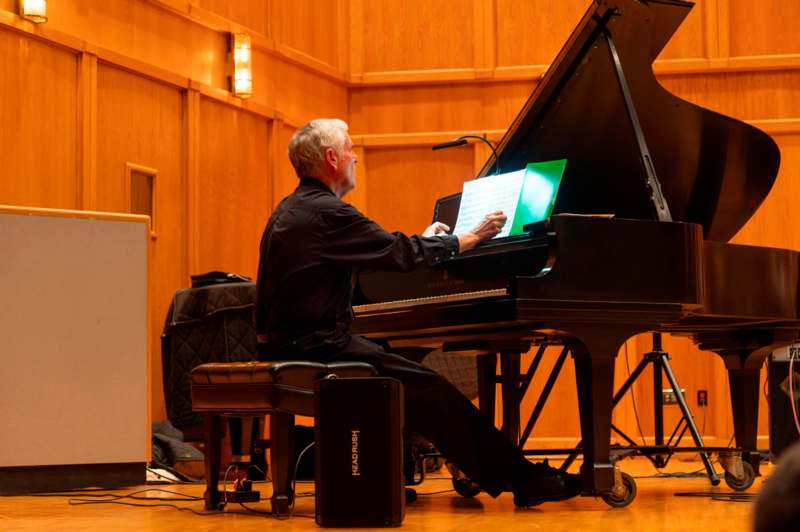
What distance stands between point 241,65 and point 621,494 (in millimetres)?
4191

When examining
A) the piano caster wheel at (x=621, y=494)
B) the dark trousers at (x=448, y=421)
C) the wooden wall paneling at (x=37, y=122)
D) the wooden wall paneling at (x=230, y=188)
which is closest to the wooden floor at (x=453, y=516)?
the piano caster wheel at (x=621, y=494)

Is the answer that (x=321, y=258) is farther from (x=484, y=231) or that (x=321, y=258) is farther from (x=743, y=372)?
(x=743, y=372)

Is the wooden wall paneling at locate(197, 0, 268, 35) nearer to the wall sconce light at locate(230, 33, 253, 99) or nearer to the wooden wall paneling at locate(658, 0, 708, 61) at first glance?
the wall sconce light at locate(230, 33, 253, 99)

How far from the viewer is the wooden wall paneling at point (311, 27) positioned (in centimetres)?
745

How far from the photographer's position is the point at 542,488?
11.2ft

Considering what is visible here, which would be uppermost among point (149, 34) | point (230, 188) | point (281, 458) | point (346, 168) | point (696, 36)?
point (696, 36)

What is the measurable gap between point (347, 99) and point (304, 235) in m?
4.80

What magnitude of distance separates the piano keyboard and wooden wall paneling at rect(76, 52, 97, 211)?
2.33 m

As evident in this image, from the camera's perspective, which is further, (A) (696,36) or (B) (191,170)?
(A) (696,36)

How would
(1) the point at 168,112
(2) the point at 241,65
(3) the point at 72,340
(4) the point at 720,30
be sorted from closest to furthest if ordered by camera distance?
(3) the point at 72,340
(1) the point at 168,112
(2) the point at 241,65
(4) the point at 720,30

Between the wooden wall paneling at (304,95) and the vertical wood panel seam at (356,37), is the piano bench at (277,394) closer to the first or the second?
the wooden wall paneling at (304,95)

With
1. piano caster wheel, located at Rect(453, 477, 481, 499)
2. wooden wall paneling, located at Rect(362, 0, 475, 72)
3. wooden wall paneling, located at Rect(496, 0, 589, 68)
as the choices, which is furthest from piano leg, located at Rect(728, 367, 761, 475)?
wooden wall paneling, located at Rect(362, 0, 475, 72)

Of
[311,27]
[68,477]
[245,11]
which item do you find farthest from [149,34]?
[68,477]

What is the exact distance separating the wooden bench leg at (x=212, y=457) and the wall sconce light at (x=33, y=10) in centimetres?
276
